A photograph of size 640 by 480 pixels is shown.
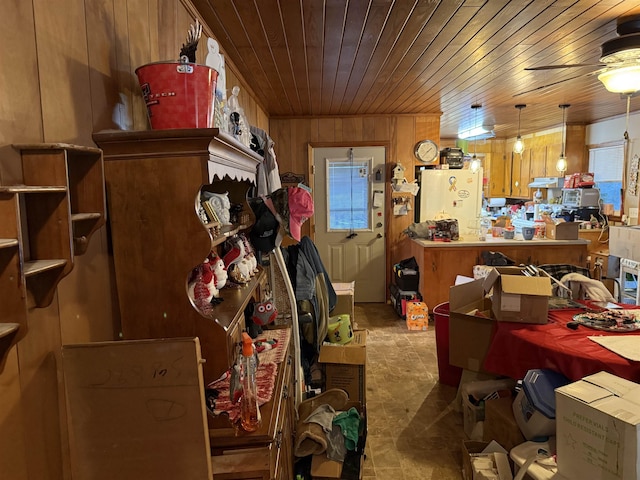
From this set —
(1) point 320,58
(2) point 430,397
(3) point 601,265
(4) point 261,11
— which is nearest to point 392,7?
(4) point 261,11

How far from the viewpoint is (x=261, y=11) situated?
206 centimetres

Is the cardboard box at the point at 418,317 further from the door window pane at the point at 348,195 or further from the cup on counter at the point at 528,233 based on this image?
the cup on counter at the point at 528,233

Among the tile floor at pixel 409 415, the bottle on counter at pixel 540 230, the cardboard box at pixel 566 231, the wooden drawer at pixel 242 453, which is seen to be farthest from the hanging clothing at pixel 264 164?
the bottle on counter at pixel 540 230

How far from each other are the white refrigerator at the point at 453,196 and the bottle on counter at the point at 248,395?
414 cm

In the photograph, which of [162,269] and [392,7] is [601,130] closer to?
[392,7]

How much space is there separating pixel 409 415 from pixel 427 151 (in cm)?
323

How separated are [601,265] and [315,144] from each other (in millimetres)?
3733

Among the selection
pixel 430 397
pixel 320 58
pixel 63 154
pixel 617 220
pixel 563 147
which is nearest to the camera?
pixel 63 154

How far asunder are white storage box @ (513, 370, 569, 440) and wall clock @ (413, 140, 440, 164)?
3386 millimetres

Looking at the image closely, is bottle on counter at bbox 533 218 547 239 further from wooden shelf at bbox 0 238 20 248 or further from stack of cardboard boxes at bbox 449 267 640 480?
wooden shelf at bbox 0 238 20 248

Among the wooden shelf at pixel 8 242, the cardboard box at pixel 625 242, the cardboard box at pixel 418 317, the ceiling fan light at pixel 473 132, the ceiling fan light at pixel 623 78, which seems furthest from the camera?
the ceiling fan light at pixel 473 132

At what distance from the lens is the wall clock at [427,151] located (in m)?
5.06

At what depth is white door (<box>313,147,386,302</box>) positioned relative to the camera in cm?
514

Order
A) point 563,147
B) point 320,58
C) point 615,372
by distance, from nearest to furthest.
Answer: point 615,372 < point 320,58 < point 563,147
